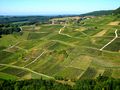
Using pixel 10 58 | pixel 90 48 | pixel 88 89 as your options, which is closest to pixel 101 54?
pixel 90 48

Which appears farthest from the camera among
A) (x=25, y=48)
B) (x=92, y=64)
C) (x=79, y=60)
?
(x=25, y=48)

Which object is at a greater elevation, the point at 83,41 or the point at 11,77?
the point at 83,41

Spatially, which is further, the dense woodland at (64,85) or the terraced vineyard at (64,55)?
the terraced vineyard at (64,55)

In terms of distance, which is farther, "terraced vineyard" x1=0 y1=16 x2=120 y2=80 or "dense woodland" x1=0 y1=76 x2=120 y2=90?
"terraced vineyard" x1=0 y1=16 x2=120 y2=80

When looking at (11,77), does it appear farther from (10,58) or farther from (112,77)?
(112,77)
